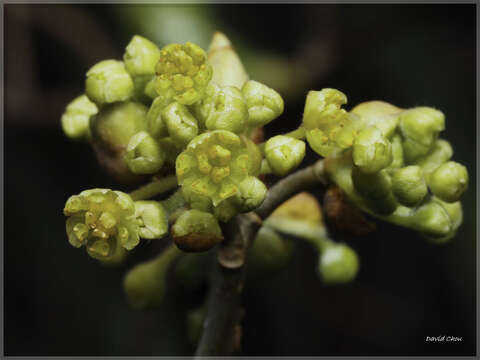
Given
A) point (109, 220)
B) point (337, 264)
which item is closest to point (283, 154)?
point (109, 220)

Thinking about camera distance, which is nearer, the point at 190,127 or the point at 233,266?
the point at 190,127

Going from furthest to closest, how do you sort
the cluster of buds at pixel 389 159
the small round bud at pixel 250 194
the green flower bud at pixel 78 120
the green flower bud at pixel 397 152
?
the green flower bud at pixel 78 120, the green flower bud at pixel 397 152, the cluster of buds at pixel 389 159, the small round bud at pixel 250 194

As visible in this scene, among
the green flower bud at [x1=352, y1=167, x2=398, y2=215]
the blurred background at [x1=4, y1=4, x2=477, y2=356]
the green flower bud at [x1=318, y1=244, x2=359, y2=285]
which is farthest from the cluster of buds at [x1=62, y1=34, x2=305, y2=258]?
the blurred background at [x1=4, y1=4, x2=477, y2=356]

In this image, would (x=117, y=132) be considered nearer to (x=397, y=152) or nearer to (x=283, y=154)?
(x=283, y=154)

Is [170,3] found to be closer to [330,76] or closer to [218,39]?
[330,76]

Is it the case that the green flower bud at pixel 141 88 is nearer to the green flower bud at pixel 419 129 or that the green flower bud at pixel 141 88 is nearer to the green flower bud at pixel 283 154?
the green flower bud at pixel 283 154

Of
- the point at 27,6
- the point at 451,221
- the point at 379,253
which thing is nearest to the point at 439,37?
A: the point at 379,253

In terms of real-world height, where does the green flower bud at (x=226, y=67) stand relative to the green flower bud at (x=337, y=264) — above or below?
above

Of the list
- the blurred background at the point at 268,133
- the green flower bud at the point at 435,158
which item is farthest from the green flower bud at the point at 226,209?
the blurred background at the point at 268,133
